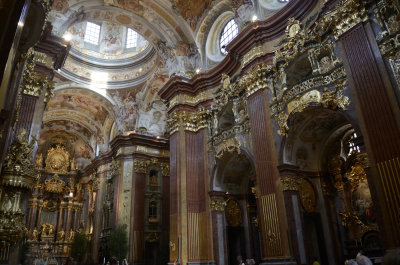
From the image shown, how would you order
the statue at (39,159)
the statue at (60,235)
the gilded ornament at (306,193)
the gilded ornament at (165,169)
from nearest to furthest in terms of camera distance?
the gilded ornament at (306,193), the gilded ornament at (165,169), the statue at (60,235), the statue at (39,159)

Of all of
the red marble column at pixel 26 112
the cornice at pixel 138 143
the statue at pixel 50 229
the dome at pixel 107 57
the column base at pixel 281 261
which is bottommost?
the column base at pixel 281 261

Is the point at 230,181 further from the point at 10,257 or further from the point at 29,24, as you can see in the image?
the point at 29,24

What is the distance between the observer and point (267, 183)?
11789 millimetres

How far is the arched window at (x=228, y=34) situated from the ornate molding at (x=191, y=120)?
3677 millimetres

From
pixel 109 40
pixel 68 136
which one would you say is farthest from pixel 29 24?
pixel 68 136

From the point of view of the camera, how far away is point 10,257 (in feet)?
31.9

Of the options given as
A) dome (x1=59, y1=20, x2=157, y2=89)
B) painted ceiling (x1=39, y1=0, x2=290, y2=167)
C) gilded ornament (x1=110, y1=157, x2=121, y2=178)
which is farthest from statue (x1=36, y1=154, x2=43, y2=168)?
dome (x1=59, y1=20, x2=157, y2=89)

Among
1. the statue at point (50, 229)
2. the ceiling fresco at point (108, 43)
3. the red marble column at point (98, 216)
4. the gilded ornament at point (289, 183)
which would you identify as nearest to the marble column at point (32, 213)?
the statue at point (50, 229)

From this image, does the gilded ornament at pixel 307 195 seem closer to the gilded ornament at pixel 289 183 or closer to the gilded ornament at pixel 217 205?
the gilded ornament at pixel 289 183

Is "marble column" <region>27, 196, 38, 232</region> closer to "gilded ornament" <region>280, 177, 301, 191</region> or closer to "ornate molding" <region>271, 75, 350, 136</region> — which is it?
"gilded ornament" <region>280, 177, 301, 191</region>

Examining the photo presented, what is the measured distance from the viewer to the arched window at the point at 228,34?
54.3 feet

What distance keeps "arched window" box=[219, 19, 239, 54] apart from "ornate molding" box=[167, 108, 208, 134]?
368 cm

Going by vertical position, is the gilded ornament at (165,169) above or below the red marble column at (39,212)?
above

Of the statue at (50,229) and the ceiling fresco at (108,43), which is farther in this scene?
the statue at (50,229)
